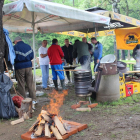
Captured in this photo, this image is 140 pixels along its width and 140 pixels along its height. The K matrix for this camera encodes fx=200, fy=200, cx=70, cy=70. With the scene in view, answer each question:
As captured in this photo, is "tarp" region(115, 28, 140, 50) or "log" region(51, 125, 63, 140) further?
"tarp" region(115, 28, 140, 50)

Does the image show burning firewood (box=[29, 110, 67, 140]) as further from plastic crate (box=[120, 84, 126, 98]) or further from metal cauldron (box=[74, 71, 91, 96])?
plastic crate (box=[120, 84, 126, 98])

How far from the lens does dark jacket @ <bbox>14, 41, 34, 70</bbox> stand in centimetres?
579

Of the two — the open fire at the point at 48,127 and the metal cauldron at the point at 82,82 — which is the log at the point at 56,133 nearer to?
the open fire at the point at 48,127

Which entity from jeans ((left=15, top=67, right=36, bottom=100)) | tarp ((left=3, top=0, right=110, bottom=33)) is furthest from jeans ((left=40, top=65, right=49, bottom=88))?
jeans ((left=15, top=67, right=36, bottom=100))

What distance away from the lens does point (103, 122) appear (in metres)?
4.39

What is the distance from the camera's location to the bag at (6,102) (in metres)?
4.68

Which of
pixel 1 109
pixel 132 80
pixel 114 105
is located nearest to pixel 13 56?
pixel 1 109

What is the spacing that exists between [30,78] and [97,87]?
6.79ft

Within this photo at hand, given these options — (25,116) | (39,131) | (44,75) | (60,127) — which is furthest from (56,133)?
(44,75)

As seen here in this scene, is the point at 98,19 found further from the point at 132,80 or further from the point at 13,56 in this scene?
the point at 13,56

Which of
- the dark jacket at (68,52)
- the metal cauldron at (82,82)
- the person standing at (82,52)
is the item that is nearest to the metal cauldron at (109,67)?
the metal cauldron at (82,82)

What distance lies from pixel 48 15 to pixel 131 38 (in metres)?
6.58

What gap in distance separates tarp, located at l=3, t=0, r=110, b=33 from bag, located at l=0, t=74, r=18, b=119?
84.2 inches

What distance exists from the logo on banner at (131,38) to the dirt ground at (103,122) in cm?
686
